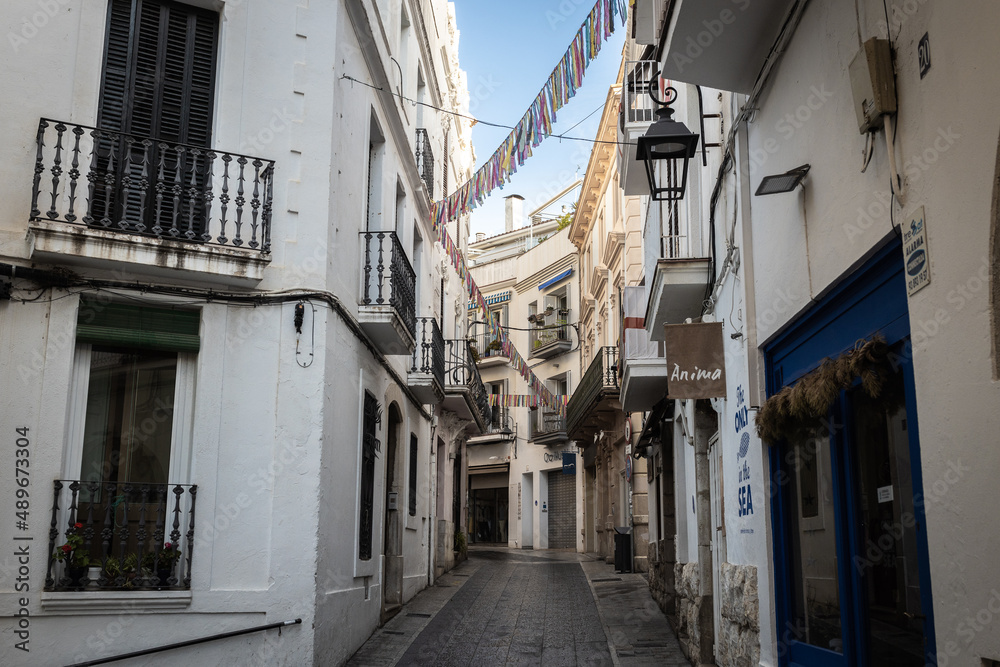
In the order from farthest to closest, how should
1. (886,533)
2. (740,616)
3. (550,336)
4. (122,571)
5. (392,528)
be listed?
(550,336) → (392,528) → (122,571) → (740,616) → (886,533)

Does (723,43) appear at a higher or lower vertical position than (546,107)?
lower

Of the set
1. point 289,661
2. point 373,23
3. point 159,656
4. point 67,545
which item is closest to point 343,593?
point 289,661

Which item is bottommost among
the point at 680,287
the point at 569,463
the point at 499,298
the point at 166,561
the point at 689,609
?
the point at 689,609

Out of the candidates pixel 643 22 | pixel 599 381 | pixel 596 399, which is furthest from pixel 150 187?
pixel 596 399

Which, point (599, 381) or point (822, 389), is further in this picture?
point (599, 381)

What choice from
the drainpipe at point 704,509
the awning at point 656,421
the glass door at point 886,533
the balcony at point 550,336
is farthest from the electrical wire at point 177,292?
the balcony at point 550,336

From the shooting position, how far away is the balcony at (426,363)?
49.1 ft

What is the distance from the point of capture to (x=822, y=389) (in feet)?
17.3

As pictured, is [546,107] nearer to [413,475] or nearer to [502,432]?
[413,475]

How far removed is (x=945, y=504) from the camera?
3.72 m

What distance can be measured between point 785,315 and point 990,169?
2.92 metres

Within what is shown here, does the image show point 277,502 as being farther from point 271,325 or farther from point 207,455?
point 271,325

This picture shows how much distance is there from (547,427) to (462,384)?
1429 centimetres

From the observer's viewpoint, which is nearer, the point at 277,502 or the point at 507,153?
the point at 277,502
